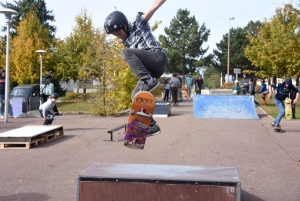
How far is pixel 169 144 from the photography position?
10.8 m

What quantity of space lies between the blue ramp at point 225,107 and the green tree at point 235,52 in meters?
48.2

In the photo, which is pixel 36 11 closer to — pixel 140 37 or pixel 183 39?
pixel 183 39

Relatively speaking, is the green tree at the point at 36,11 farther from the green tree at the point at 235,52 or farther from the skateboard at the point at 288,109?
the skateboard at the point at 288,109

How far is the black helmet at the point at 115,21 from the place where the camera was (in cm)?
485

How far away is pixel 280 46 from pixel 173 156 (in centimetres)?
1518

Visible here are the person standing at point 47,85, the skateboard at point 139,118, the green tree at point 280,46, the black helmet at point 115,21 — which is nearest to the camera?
the black helmet at point 115,21

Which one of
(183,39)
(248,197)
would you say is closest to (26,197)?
(248,197)

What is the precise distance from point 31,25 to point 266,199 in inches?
1301

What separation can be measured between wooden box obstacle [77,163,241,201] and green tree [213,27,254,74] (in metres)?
62.0

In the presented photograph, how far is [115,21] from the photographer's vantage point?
485 centimetres

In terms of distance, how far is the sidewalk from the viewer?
6381 mm

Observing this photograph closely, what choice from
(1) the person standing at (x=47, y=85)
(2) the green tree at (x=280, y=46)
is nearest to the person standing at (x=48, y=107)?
(1) the person standing at (x=47, y=85)

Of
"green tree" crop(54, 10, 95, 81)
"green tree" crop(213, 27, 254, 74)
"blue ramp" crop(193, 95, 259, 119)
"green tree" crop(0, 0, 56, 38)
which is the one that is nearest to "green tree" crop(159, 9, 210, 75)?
"green tree" crop(213, 27, 254, 74)

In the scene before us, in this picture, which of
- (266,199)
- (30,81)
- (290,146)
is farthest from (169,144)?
(30,81)
